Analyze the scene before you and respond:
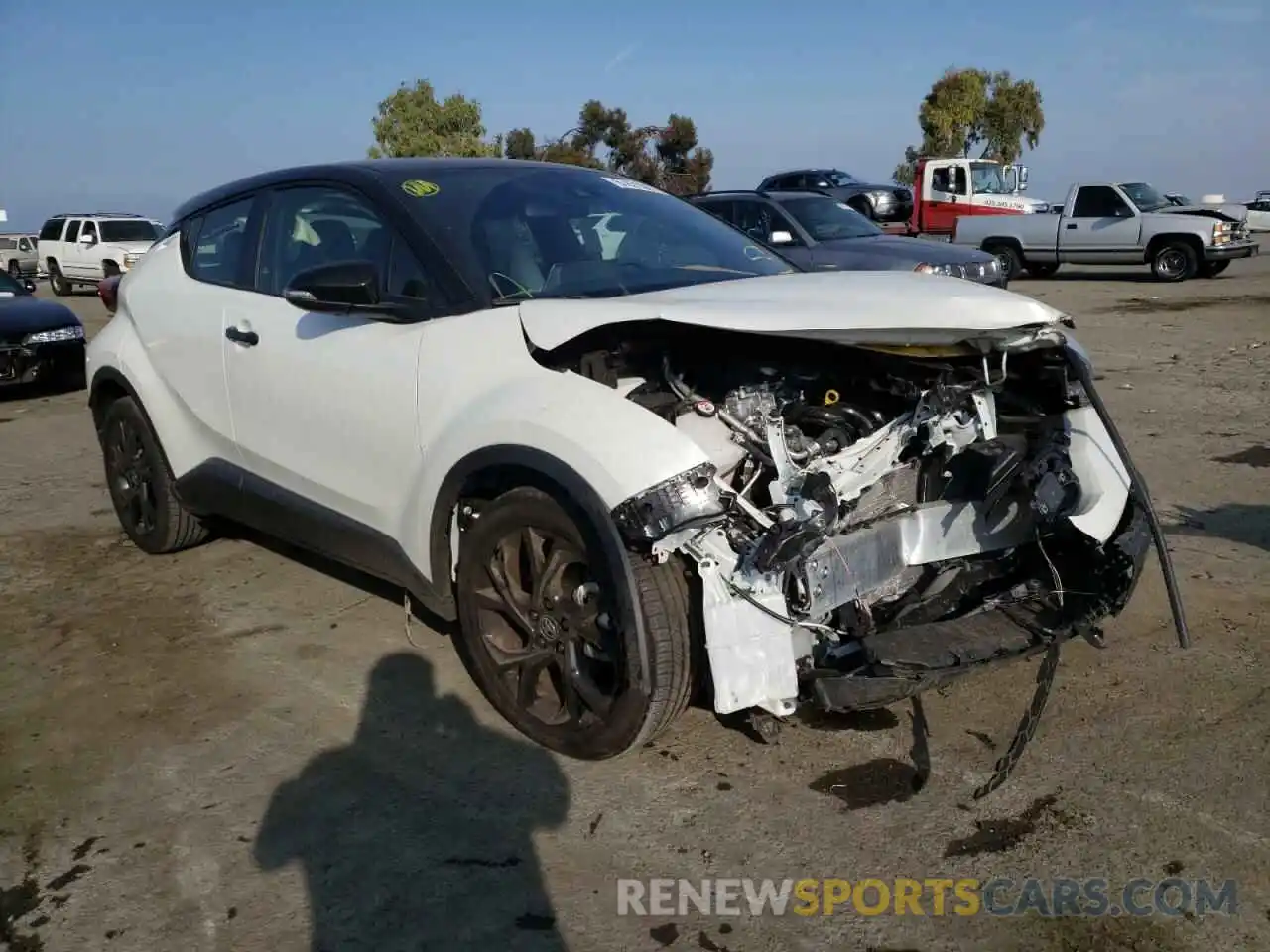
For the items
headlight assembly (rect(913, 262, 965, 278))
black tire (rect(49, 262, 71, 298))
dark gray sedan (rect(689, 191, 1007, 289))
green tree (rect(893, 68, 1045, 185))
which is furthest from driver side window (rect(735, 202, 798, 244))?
green tree (rect(893, 68, 1045, 185))

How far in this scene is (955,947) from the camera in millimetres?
2477

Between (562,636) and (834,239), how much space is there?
10.0 meters

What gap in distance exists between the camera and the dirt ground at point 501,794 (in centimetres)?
261

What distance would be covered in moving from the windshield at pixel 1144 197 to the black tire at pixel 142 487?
60.7ft

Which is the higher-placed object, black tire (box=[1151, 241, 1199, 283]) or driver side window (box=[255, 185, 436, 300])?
driver side window (box=[255, 185, 436, 300])

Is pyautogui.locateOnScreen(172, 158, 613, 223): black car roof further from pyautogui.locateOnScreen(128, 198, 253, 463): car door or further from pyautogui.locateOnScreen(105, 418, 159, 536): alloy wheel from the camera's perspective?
pyautogui.locateOnScreen(105, 418, 159, 536): alloy wheel

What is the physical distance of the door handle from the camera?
421 centimetres

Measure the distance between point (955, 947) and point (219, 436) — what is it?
3470mm

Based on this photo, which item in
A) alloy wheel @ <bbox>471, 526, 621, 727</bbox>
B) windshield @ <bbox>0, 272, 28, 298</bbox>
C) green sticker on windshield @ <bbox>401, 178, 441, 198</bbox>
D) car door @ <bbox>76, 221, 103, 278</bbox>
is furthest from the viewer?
car door @ <bbox>76, 221, 103, 278</bbox>

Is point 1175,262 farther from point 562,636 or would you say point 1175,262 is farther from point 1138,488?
point 562,636

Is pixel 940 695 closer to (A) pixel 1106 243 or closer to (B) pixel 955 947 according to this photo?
(B) pixel 955 947

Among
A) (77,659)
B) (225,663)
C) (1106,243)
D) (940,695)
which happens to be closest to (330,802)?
(225,663)

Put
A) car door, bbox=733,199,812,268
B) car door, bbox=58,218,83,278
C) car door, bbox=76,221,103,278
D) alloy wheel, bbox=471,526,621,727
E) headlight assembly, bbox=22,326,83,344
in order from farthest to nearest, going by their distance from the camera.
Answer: car door, bbox=58,218,83,278, car door, bbox=76,221,103,278, car door, bbox=733,199,812,268, headlight assembly, bbox=22,326,83,344, alloy wheel, bbox=471,526,621,727

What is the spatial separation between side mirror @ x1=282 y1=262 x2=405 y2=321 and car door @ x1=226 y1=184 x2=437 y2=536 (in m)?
0.08
